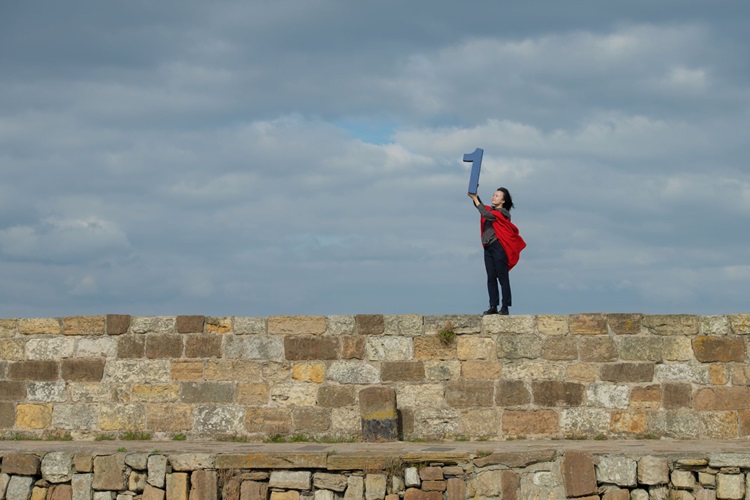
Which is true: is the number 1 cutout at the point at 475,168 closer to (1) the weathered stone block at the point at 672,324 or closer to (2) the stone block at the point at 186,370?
(1) the weathered stone block at the point at 672,324

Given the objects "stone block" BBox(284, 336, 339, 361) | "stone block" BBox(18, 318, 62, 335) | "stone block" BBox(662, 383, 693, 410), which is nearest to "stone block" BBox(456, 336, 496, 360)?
"stone block" BBox(284, 336, 339, 361)

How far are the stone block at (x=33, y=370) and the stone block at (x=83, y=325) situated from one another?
0.40 m

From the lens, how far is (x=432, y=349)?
10.8m

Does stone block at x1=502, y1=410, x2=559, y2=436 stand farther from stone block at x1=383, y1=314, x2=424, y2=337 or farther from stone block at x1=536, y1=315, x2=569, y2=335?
stone block at x1=383, y1=314, x2=424, y2=337

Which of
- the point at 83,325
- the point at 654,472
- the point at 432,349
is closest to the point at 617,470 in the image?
the point at 654,472

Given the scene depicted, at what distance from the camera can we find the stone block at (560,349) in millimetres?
10695

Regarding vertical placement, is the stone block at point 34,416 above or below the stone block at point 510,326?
below

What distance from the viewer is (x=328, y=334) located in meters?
10.9

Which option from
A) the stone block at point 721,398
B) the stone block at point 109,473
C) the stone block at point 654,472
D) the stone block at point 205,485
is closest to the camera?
the stone block at point 654,472

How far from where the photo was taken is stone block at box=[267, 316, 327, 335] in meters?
10.9

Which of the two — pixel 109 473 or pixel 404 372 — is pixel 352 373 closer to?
pixel 404 372

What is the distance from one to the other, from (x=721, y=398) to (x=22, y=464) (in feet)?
23.0

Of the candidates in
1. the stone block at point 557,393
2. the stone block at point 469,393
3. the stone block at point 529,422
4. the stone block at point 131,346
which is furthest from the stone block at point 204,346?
the stone block at point 557,393

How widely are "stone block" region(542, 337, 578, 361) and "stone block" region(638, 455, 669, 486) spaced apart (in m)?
1.92
